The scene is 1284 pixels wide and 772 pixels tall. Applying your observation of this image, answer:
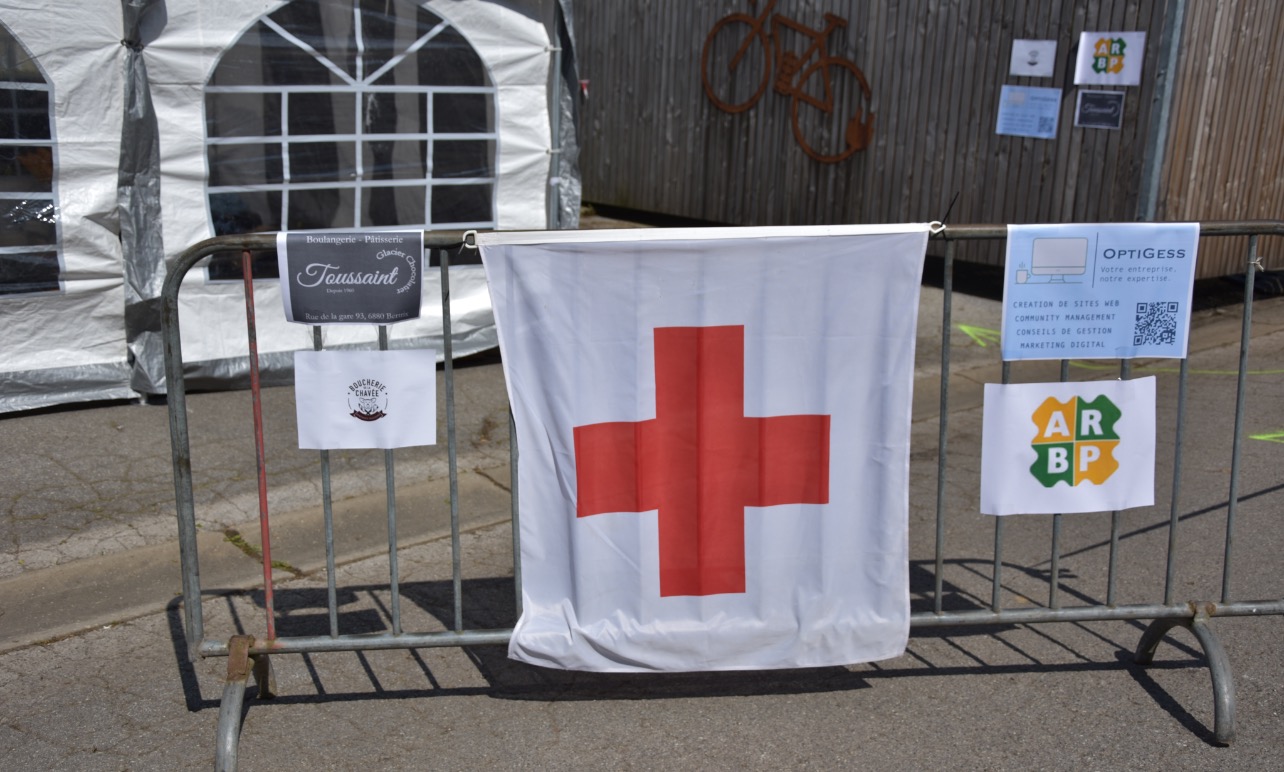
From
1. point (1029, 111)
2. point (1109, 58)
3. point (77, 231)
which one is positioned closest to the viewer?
point (77, 231)

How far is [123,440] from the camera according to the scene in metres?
6.61

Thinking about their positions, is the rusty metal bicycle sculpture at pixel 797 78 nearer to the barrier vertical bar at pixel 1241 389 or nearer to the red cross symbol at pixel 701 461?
the barrier vertical bar at pixel 1241 389

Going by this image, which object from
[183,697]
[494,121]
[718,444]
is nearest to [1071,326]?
[718,444]

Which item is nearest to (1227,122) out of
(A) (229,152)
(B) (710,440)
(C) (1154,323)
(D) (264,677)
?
(C) (1154,323)

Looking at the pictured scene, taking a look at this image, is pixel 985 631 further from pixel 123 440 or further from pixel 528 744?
pixel 123 440

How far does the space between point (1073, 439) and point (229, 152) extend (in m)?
5.38

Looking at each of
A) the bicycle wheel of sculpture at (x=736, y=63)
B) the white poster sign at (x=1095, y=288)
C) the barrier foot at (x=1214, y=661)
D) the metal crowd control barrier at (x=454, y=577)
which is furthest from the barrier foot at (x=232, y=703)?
the bicycle wheel of sculpture at (x=736, y=63)

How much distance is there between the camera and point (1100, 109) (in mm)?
10016

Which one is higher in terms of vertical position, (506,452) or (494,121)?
(494,121)

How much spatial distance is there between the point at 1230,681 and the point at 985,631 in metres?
0.95

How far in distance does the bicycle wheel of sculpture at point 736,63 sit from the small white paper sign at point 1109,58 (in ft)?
11.3

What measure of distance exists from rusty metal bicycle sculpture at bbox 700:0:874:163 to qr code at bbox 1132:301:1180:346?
8.01m

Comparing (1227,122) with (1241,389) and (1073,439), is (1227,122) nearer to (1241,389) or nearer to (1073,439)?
(1241,389)

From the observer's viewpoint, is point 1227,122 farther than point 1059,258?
Yes
